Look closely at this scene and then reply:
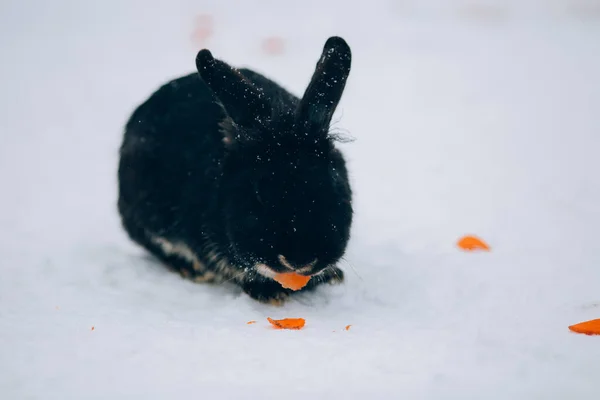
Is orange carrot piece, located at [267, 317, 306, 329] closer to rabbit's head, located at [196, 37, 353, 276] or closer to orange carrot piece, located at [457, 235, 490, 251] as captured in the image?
rabbit's head, located at [196, 37, 353, 276]

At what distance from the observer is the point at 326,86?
3.46 metres

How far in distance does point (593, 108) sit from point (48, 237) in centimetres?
551

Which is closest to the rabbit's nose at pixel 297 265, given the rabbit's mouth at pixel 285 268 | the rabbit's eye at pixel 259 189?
the rabbit's mouth at pixel 285 268

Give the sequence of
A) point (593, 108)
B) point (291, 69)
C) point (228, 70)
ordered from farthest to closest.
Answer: point (291, 69)
point (593, 108)
point (228, 70)

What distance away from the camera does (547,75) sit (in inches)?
321

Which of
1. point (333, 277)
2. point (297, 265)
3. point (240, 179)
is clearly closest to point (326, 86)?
point (240, 179)

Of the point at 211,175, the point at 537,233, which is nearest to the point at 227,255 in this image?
the point at 211,175

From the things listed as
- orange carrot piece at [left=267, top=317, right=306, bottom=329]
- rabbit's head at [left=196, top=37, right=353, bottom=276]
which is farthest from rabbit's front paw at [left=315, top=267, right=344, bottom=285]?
rabbit's head at [left=196, top=37, right=353, bottom=276]

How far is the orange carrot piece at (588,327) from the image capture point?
3064mm

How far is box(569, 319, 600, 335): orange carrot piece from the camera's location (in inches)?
121

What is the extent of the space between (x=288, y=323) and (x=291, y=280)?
0.74 ft

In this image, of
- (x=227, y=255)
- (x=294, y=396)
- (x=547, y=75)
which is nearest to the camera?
(x=294, y=396)

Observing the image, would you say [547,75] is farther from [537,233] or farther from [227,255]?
[227,255]

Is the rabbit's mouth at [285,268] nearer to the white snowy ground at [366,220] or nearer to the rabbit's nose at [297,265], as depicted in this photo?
the rabbit's nose at [297,265]
